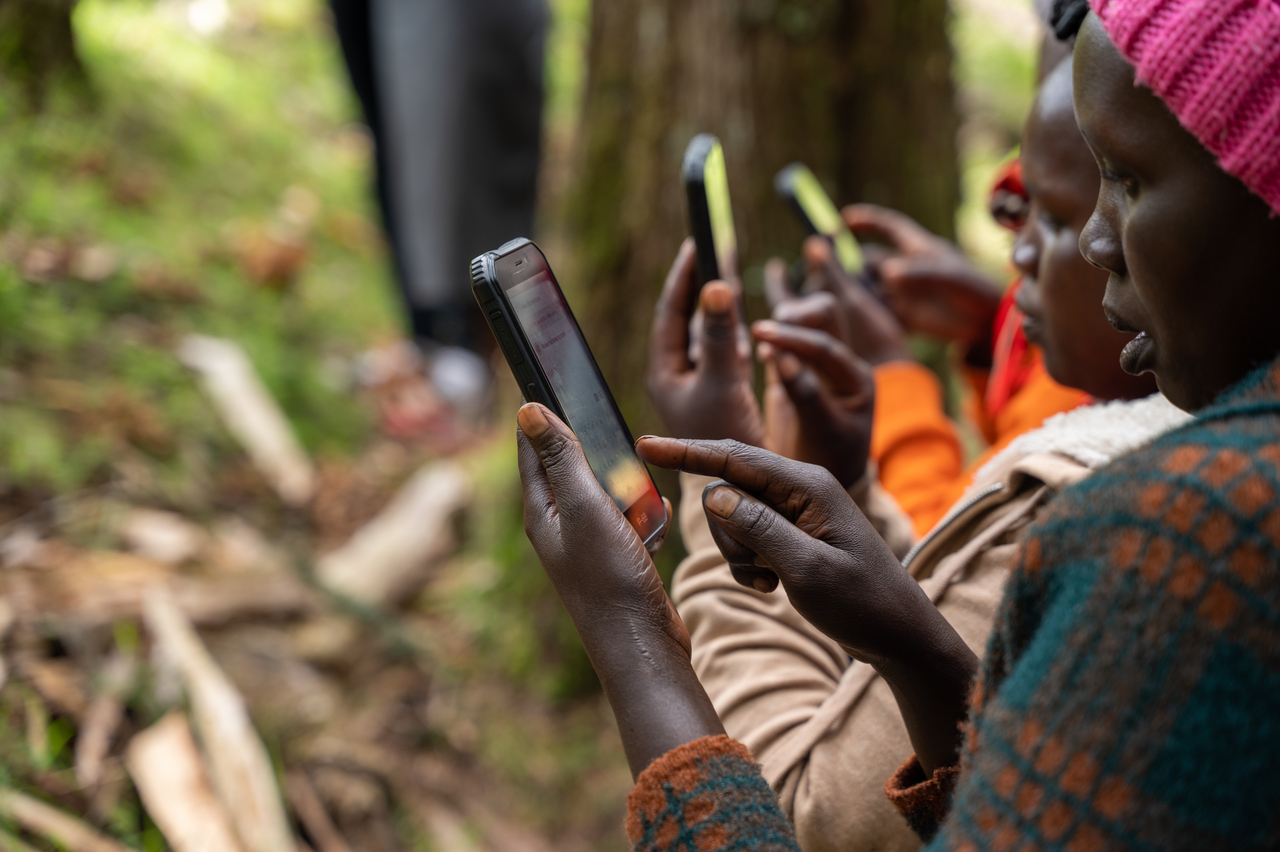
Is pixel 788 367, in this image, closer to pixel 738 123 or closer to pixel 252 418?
pixel 738 123

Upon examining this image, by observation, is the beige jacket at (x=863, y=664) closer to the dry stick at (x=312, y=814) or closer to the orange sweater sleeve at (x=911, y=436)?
the orange sweater sleeve at (x=911, y=436)

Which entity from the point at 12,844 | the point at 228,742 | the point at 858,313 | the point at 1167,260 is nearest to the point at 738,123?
the point at 858,313

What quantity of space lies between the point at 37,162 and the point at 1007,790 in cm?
372

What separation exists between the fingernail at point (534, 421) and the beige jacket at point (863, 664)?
515 millimetres

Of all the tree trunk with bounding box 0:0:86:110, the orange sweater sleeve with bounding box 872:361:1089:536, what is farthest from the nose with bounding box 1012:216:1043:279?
the tree trunk with bounding box 0:0:86:110

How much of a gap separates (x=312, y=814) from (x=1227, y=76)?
2.00 m

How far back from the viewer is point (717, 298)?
1.31 m

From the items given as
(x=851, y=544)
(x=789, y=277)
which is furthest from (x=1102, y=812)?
(x=789, y=277)

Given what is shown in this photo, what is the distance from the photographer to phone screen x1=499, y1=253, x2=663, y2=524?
1022 mm

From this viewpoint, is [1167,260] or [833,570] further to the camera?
[833,570]

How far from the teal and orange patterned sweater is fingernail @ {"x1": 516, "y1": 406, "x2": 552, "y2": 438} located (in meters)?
0.47

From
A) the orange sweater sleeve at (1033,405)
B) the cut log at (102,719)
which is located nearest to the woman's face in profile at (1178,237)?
the orange sweater sleeve at (1033,405)

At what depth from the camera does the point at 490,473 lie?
280 centimetres

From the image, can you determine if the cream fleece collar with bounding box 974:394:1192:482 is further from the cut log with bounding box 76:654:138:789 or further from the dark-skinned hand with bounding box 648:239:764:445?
the cut log with bounding box 76:654:138:789
